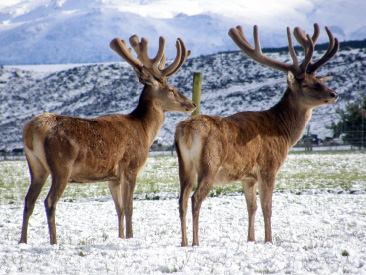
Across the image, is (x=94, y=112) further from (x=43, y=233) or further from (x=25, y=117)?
(x=43, y=233)

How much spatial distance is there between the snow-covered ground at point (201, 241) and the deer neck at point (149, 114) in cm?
154

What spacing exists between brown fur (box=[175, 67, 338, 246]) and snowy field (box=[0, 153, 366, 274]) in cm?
64

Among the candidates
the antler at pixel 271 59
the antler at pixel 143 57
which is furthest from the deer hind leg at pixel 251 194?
the antler at pixel 143 57

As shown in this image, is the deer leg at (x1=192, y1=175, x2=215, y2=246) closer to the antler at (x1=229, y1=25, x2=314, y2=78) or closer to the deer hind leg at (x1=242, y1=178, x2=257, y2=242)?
the deer hind leg at (x1=242, y1=178, x2=257, y2=242)

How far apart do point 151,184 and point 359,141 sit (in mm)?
20224

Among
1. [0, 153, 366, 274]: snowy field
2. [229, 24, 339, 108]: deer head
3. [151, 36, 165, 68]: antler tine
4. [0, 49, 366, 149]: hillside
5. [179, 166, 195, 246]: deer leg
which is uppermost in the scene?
[151, 36, 165, 68]: antler tine

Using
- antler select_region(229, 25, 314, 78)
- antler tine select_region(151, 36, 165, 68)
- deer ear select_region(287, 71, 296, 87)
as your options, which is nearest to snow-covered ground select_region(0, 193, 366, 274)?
deer ear select_region(287, 71, 296, 87)

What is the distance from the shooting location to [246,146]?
573cm

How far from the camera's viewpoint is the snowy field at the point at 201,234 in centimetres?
435

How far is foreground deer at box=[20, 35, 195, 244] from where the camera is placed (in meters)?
5.42

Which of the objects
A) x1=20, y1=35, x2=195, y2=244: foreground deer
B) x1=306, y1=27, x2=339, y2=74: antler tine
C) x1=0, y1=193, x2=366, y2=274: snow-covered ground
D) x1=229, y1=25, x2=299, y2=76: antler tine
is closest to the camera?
x1=0, y1=193, x2=366, y2=274: snow-covered ground

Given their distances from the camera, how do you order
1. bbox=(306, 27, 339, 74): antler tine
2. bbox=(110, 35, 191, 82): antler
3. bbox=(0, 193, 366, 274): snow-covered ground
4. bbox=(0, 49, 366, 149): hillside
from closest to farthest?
bbox=(0, 193, 366, 274): snow-covered ground → bbox=(306, 27, 339, 74): antler tine → bbox=(110, 35, 191, 82): antler → bbox=(0, 49, 366, 149): hillside

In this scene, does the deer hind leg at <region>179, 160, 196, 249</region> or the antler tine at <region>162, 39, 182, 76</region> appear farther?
the antler tine at <region>162, 39, 182, 76</region>

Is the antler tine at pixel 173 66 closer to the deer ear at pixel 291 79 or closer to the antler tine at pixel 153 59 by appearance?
the antler tine at pixel 153 59
